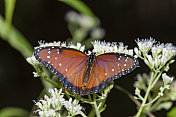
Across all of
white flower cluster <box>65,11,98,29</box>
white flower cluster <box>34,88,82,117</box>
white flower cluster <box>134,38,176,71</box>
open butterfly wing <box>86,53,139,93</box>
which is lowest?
white flower cluster <box>34,88,82,117</box>

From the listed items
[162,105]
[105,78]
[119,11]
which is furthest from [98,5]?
[105,78]

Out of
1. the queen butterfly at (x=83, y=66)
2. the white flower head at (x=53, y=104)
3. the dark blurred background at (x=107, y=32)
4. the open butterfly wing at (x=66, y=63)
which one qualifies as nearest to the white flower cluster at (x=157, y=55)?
the queen butterfly at (x=83, y=66)

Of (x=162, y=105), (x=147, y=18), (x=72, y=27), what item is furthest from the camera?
(x=147, y=18)

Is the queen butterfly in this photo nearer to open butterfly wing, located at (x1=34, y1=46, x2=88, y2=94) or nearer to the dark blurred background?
open butterfly wing, located at (x1=34, y1=46, x2=88, y2=94)

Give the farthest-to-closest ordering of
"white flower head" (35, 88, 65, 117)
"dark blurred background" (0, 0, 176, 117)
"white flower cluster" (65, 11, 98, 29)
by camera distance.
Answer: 1. "dark blurred background" (0, 0, 176, 117)
2. "white flower cluster" (65, 11, 98, 29)
3. "white flower head" (35, 88, 65, 117)

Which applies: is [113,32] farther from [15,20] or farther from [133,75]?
[15,20]

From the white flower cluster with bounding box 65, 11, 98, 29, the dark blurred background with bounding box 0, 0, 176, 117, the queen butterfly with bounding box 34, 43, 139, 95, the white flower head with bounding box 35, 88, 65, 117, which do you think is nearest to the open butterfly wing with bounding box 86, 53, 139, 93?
the queen butterfly with bounding box 34, 43, 139, 95

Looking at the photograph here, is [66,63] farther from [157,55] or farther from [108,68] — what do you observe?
[157,55]

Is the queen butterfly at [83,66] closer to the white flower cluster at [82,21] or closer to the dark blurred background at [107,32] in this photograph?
the white flower cluster at [82,21]
